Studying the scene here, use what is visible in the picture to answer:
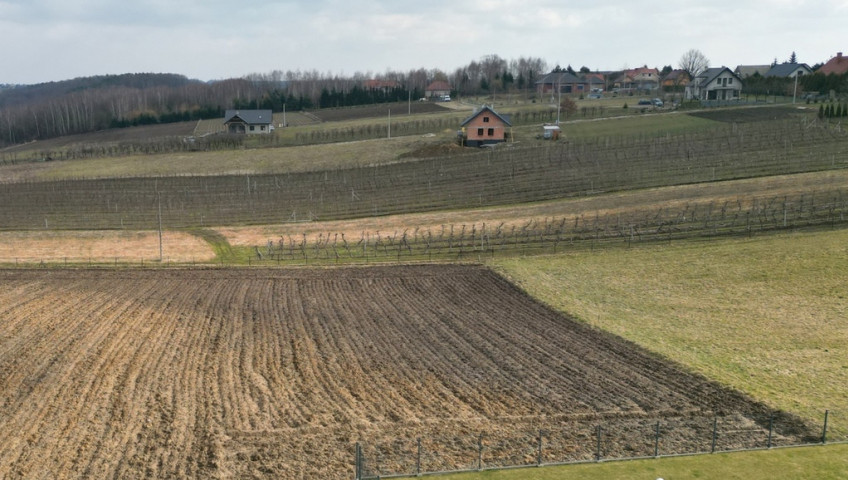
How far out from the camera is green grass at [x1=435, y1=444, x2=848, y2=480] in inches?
781

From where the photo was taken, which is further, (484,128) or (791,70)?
(791,70)

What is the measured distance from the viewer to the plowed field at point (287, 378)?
21.7 m

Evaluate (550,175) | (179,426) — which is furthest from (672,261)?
(179,426)

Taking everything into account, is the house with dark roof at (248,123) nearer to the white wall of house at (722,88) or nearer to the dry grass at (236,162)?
the dry grass at (236,162)

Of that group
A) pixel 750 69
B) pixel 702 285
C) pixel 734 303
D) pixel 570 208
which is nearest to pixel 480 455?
pixel 734 303

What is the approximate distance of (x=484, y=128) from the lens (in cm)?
8975

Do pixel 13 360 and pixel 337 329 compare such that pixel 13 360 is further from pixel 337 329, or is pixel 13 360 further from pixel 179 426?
pixel 337 329

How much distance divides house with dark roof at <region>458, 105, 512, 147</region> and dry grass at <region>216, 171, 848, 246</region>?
29036 mm

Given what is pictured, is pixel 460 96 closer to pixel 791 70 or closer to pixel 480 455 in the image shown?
pixel 791 70

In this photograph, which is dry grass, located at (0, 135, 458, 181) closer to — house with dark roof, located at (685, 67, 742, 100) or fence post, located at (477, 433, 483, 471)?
house with dark roof, located at (685, 67, 742, 100)

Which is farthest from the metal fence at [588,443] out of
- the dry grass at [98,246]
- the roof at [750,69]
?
the roof at [750,69]

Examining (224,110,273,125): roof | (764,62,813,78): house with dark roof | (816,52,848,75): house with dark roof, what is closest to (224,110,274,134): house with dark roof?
(224,110,273,125): roof

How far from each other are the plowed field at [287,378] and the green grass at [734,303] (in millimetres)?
1705

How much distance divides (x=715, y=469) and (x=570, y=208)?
40.3 metres
